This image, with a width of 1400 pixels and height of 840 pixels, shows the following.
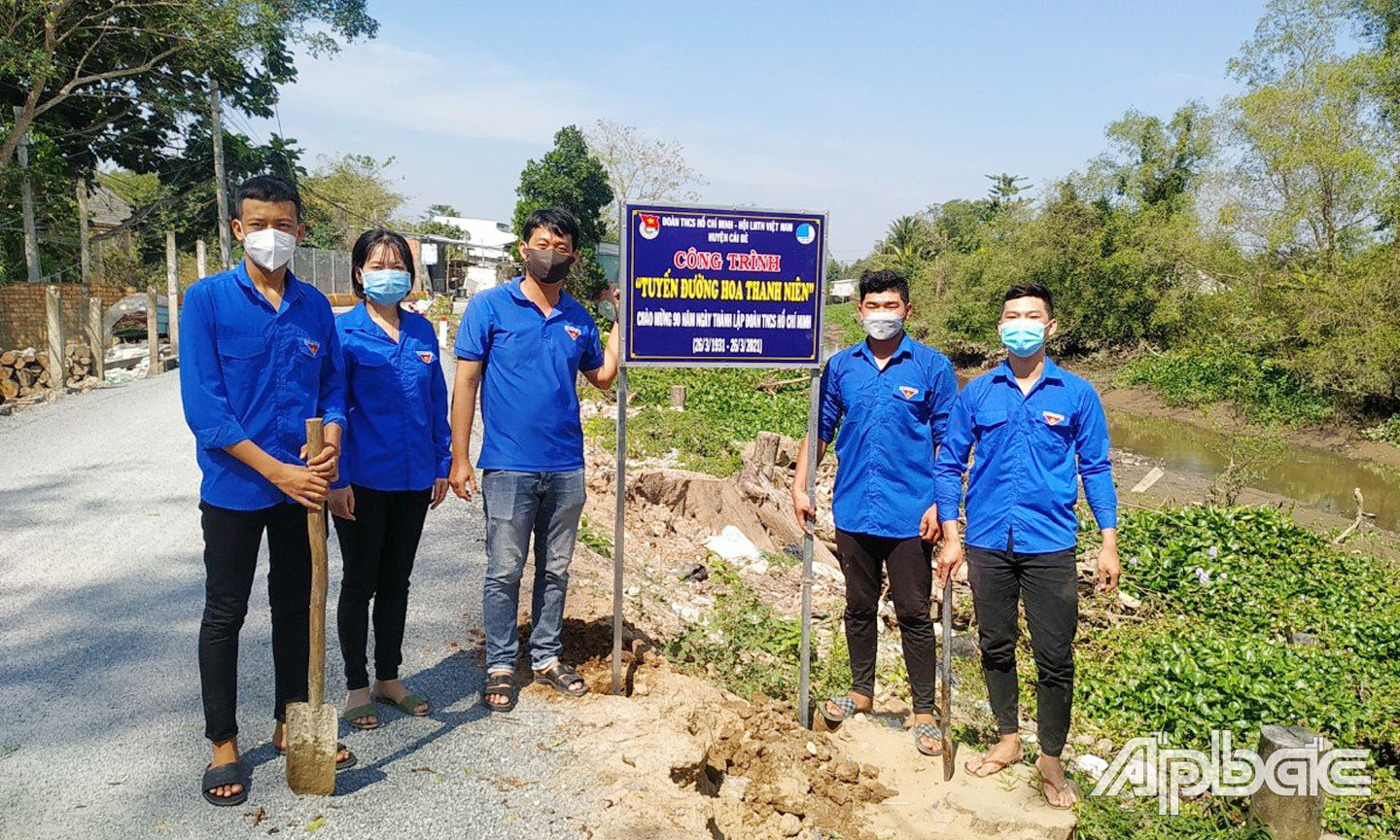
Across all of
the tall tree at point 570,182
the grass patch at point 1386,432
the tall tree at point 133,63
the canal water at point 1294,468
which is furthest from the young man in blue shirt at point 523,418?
the tall tree at point 570,182

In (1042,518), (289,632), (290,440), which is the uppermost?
(290,440)

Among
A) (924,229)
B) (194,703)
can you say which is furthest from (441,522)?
(924,229)

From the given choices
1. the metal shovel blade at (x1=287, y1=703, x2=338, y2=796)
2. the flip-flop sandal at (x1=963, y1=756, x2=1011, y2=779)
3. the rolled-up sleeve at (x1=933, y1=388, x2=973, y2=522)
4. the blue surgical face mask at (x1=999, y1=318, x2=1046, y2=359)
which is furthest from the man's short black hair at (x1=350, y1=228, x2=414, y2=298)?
the flip-flop sandal at (x1=963, y1=756, x2=1011, y2=779)

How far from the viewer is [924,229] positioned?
2532 inches

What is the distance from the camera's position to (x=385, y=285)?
3562 mm

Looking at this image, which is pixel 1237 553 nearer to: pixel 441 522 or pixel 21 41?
pixel 441 522

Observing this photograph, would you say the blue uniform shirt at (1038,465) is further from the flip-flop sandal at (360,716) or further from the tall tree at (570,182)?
the tall tree at (570,182)

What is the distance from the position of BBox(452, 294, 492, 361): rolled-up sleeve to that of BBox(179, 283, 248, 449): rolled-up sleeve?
1.03 m

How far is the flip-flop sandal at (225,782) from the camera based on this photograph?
9.56 feet

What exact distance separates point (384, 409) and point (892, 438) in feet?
7.14

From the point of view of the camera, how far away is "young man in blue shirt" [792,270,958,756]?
3.89 m

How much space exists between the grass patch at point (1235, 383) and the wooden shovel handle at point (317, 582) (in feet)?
77.7

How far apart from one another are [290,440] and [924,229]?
65.5 meters

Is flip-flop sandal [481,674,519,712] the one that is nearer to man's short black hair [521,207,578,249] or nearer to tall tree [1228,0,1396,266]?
man's short black hair [521,207,578,249]
